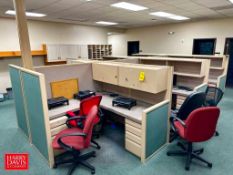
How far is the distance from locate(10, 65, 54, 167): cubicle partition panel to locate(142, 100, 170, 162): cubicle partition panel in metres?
1.19

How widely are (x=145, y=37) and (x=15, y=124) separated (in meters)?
6.79

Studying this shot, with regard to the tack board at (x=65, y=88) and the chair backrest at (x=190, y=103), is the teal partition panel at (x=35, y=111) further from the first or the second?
the chair backrest at (x=190, y=103)

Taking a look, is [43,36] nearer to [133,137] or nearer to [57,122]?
[57,122]

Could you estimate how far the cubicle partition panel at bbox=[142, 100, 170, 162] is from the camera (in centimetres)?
208

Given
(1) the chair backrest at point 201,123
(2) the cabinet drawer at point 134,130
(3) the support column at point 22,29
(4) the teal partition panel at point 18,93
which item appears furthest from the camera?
(4) the teal partition panel at point 18,93

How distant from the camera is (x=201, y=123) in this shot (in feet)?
6.14

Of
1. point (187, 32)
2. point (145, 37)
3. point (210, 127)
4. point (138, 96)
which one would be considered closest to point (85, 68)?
point (138, 96)

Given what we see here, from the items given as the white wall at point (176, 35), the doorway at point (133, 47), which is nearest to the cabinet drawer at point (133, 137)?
the white wall at point (176, 35)

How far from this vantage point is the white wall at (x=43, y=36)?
17.1ft

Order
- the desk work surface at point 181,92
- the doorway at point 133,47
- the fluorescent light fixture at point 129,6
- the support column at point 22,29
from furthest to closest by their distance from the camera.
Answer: the doorway at point 133,47
the fluorescent light fixture at point 129,6
the desk work surface at point 181,92
the support column at point 22,29

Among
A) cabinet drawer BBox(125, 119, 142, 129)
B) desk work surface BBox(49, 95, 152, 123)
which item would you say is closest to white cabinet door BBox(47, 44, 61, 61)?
desk work surface BBox(49, 95, 152, 123)

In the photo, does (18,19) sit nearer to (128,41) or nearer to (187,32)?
(187,32)
